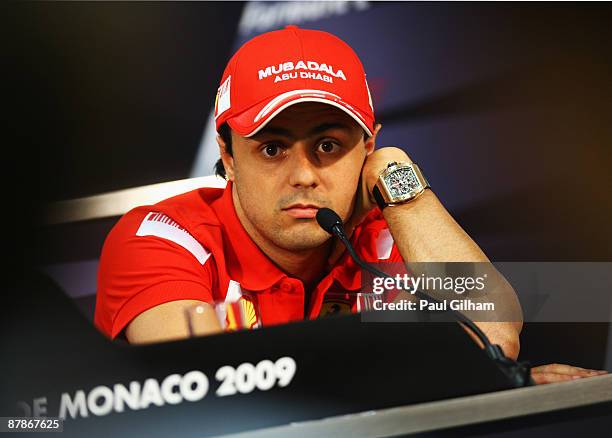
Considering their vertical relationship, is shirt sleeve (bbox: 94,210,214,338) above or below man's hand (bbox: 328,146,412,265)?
below

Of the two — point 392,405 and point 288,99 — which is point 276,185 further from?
point 392,405

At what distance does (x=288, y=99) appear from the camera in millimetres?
1508

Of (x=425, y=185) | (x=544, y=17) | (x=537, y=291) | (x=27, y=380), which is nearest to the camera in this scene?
(x=27, y=380)

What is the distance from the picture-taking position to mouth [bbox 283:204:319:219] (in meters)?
1.56

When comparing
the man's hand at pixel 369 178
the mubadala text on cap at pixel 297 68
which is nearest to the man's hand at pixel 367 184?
the man's hand at pixel 369 178

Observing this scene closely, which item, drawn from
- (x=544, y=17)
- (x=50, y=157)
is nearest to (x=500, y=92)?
(x=544, y=17)

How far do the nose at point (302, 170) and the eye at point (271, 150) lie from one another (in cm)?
3

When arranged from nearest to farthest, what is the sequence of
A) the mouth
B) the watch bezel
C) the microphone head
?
the microphone head < the mouth < the watch bezel

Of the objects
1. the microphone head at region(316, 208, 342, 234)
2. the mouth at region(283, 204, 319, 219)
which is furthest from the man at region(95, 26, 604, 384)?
the microphone head at region(316, 208, 342, 234)

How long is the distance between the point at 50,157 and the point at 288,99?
57 cm

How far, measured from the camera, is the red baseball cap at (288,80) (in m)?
1.53

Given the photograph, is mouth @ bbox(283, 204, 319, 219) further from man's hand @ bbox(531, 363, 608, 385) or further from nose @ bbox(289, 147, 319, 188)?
man's hand @ bbox(531, 363, 608, 385)

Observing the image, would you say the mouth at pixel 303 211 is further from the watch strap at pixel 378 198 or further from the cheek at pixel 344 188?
the watch strap at pixel 378 198

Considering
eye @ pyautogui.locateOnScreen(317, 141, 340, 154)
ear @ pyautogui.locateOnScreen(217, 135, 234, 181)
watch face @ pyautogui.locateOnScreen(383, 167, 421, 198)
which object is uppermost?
ear @ pyautogui.locateOnScreen(217, 135, 234, 181)
